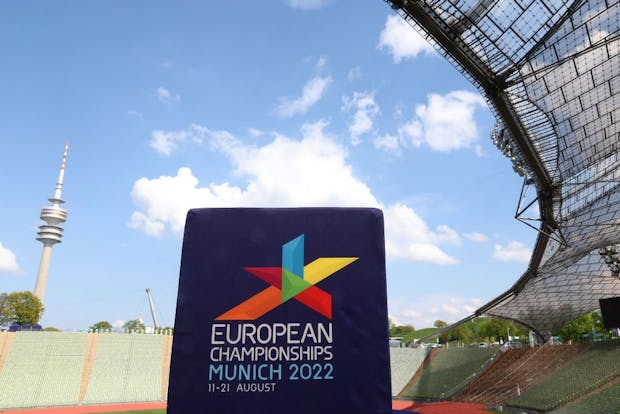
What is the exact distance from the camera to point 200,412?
10.8 feet

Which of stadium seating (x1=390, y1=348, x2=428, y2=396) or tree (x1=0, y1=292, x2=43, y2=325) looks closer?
stadium seating (x1=390, y1=348, x2=428, y2=396)

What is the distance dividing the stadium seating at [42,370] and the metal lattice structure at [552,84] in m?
45.3

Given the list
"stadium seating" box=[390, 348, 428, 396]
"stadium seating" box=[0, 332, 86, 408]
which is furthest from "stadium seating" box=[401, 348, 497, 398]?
"stadium seating" box=[0, 332, 86, 408]

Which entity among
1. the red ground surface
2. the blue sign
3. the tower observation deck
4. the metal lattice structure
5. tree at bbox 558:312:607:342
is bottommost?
the red ground surface

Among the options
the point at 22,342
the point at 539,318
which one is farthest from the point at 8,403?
the point at 539,318

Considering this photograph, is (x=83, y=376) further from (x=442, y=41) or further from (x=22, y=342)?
(x=442, y=41)

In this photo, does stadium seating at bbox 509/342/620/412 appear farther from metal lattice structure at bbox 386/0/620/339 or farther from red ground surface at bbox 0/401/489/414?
metal lattice structure at bbox 386/0/620/339

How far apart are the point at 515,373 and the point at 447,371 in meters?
9.11

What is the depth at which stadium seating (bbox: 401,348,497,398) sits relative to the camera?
47938 mm

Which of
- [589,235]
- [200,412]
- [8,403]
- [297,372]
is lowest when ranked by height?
[8,403]

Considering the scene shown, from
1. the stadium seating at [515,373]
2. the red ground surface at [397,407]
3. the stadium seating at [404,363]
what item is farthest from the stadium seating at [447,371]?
the red ground surface at [397,407]

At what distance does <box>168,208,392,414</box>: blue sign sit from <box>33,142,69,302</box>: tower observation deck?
125 m

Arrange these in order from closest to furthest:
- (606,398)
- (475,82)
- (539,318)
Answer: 1. (475,82)
2. (606,398)
3. (539,318)

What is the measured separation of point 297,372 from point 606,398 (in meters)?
34.5
